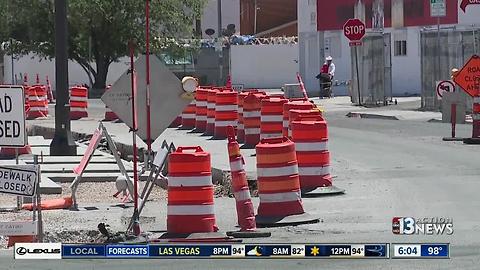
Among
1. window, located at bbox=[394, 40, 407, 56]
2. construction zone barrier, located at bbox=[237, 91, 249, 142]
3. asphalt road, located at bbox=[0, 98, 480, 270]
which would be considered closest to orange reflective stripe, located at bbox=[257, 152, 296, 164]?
asphalt road, located at bbox=[0, 98, 480, 270]

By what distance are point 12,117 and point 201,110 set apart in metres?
15.5

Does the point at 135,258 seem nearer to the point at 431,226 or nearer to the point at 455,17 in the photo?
the point at 431,226

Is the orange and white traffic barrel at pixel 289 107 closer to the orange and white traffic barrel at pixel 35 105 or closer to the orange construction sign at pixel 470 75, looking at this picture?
the orange construction sign at pixel 470 75

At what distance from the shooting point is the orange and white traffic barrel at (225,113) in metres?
25.1

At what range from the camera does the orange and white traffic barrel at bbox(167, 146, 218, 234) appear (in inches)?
480

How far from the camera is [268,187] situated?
1307 centimetres

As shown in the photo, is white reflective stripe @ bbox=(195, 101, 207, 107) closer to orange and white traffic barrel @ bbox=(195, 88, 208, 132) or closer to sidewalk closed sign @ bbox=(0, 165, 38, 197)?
orange and white traffic barrel @ bbox=(195, 88, 208, 132)

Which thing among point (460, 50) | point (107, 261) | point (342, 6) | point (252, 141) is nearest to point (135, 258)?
point (107, 261)

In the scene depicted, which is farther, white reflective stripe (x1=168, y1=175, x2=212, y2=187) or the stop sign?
the stop sign

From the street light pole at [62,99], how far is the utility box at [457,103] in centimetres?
1007

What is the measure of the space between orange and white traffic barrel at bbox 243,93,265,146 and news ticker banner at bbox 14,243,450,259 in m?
11.3

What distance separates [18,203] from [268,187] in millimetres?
3509

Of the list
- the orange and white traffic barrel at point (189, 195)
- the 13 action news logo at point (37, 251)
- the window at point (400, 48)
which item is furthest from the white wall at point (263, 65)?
the 13 action news logo at point (37, 251)

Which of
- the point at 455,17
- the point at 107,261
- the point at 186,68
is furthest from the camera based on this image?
the point at 186,68
